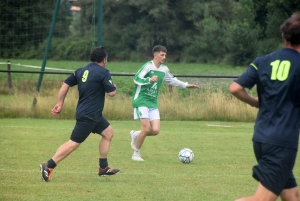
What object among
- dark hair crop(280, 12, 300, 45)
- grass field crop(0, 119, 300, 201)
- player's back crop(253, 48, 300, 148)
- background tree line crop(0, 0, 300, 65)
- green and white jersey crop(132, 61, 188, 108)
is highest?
dark hair crop(280, 12, 300, 45)

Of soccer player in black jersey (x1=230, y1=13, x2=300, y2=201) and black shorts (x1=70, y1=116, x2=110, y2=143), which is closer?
soccer player in black jersey (x1=230, y1=13, x2=300, y2=201)

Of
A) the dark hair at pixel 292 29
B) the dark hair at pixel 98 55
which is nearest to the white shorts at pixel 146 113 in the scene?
the dark hair at pixel 98 55

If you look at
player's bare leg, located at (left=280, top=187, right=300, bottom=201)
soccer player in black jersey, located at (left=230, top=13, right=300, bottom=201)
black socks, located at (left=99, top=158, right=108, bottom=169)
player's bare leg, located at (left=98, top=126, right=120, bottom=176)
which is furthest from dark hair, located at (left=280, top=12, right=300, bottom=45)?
black socks, located at (left=99, top=158, right=108, bottom=169)

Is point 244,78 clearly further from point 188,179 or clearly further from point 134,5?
point 134,5

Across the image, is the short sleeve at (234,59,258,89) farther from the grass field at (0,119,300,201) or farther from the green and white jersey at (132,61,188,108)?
the green and white jersey at (132,61,188,108)

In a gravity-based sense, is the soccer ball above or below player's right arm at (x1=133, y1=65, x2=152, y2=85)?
below

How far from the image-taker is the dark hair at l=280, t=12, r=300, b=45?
5137 mm

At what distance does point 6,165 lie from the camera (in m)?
10.4

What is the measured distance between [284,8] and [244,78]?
42.7 m

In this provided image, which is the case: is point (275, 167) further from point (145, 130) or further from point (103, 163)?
point (145, 130)

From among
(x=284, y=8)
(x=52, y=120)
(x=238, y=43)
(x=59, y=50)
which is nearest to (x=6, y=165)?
(x=52, y=120)

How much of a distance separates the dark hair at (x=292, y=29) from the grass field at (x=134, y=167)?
3.16 meters

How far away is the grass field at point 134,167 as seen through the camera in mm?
8242

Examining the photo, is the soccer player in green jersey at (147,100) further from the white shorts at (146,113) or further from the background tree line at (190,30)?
the background tree line at (190,30)
